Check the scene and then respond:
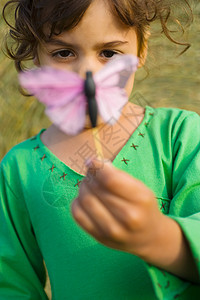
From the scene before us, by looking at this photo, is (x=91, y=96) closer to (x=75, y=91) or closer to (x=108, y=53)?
(x=75, y=91)

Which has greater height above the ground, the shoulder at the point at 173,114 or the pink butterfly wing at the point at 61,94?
the pink butterfly wing at the point at 61,94

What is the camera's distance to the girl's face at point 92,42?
2.73ft

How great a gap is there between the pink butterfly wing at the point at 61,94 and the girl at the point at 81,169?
0.21 metres

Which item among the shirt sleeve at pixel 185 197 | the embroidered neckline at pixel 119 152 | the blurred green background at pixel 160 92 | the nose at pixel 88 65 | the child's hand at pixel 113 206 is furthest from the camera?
the blurred green background at pixel 160 92

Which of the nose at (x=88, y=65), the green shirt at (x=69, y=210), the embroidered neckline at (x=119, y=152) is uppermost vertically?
the nose at (x=88, y=65)

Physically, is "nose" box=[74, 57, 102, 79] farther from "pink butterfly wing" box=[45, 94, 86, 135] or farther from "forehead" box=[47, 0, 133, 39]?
"pink butterfly wing" box=[45, 94, 86, 135]

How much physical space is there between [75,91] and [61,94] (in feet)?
0.07

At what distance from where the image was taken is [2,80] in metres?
1.88

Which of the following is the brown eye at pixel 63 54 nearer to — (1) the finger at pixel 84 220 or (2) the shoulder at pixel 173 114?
(2) the shoulder at pixel 173 114

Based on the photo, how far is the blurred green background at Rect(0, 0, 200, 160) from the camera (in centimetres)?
197

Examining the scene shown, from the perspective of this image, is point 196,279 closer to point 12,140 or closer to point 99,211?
point 99,211

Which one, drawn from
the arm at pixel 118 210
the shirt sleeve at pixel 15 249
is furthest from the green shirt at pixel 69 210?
the arm at pixel 118 210

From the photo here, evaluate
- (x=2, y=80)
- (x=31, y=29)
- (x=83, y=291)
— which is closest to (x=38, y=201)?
(x=83, y=291)

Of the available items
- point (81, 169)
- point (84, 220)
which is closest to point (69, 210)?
point (81, 169)
